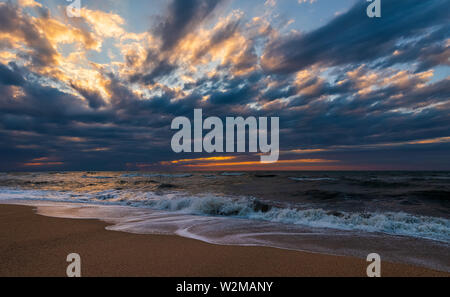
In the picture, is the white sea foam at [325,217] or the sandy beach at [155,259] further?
the white sea foam at [325,217]

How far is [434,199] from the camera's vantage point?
1106 cm

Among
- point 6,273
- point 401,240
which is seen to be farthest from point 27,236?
point 401,240

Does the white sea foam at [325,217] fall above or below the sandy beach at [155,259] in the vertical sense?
below

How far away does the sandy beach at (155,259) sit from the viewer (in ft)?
9.95

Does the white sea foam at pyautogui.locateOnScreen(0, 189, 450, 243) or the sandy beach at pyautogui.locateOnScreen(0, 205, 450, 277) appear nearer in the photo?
the sandy beach at pyautogui.locateOnScreen(0, 205, 450, 277)

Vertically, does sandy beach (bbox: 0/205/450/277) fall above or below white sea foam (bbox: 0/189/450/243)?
above

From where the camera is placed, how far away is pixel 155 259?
3.44 metres

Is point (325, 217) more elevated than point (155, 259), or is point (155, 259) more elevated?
point (155, 259)

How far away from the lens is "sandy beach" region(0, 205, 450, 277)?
303cm

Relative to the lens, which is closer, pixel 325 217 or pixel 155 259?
pixel 155 259

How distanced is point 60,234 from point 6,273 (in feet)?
6.78
